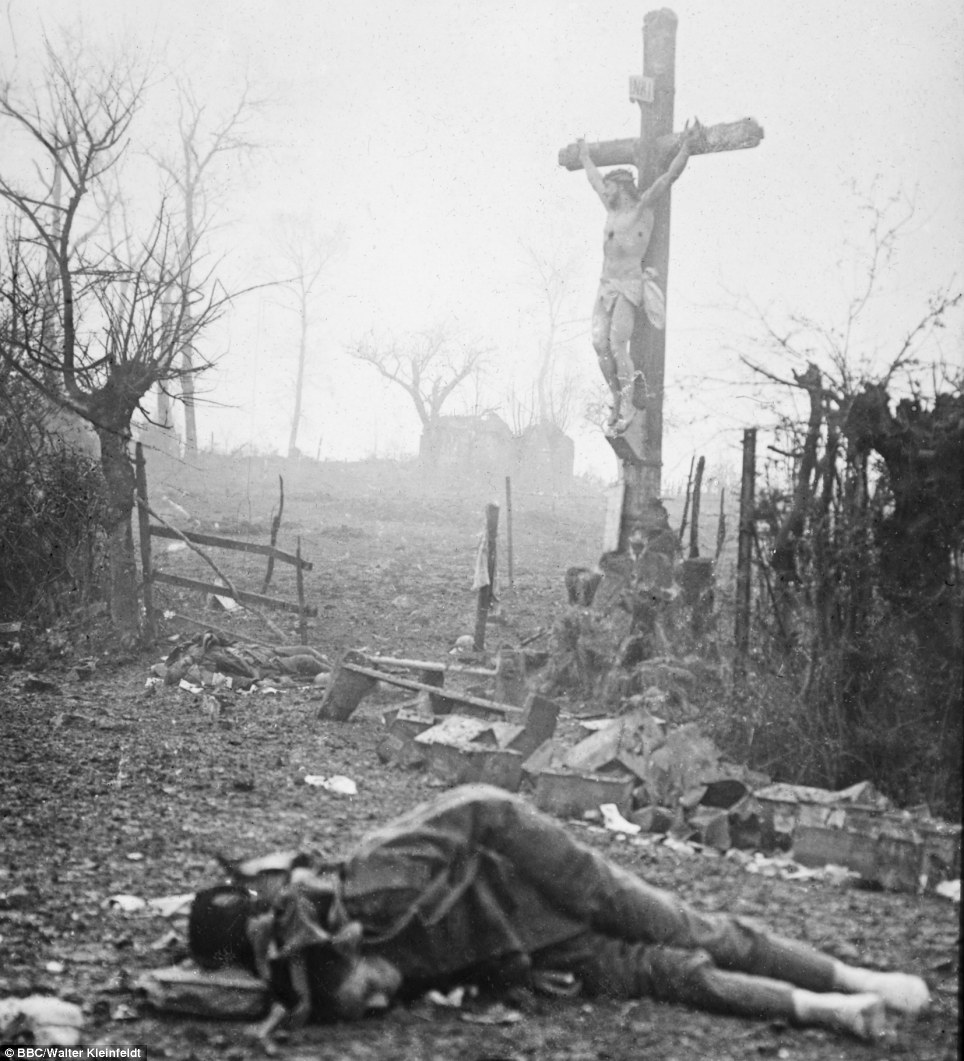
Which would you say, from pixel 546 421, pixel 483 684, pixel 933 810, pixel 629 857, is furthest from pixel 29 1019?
pixel 546 421

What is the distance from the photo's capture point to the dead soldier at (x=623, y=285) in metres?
9.38

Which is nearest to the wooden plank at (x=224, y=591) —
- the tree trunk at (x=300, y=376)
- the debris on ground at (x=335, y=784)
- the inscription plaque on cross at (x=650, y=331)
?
the inscription plaque on cross at (x=650, y=331)

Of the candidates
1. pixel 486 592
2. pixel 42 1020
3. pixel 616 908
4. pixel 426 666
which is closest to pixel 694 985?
pixel 616 908

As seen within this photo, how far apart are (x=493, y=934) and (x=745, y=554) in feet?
12.4

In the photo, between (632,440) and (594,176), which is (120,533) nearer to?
(632,440)

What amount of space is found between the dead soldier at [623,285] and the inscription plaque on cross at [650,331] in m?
0.12

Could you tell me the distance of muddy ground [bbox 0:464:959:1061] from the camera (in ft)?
10.0

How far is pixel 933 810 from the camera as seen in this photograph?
16.7 feet

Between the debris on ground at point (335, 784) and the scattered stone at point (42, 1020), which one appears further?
the debris on ground at point (335, 784)

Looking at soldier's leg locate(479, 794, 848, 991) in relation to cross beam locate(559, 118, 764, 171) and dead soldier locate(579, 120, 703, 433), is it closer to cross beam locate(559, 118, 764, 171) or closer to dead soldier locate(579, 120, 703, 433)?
dead soldier locate(579, 120, 703, 433)

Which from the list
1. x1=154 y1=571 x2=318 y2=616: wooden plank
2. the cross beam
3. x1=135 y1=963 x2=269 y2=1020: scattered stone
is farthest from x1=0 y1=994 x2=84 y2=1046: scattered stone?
the cross beam

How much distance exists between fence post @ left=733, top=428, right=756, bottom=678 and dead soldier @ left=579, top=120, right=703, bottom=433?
3114 mm

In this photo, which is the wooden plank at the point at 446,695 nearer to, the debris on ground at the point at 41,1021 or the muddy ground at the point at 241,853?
the muddy ground at the point at 241,853

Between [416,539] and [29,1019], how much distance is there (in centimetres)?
1924
